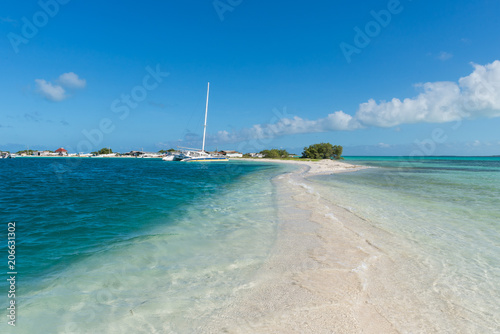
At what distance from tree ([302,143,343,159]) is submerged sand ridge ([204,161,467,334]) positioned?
14353 cm

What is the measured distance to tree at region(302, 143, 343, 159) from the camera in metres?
147

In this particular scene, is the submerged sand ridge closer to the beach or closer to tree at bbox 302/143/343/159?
the beach

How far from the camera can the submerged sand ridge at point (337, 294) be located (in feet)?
13.9

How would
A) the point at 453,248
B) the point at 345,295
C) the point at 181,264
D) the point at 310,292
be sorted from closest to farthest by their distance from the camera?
the point at 345,295, the point at 310,292, the point at 181,264, the point at 453,248

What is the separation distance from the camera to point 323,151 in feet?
484

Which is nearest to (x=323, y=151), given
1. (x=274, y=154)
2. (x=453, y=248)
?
(x=274, y=154)

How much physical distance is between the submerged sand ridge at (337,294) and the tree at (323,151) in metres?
144

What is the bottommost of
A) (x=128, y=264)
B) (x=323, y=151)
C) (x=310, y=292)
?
(x=128, y=264)

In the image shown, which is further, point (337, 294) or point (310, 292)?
point (310, 292)

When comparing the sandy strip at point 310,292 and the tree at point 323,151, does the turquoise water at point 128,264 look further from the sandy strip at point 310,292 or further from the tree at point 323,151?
the tree at point 323,151

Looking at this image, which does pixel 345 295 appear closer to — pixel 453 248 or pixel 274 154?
pixel 453 248

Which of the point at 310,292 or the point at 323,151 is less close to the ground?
the point at 323,151

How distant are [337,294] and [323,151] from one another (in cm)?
14944

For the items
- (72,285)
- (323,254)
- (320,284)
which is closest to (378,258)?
(323,254)
